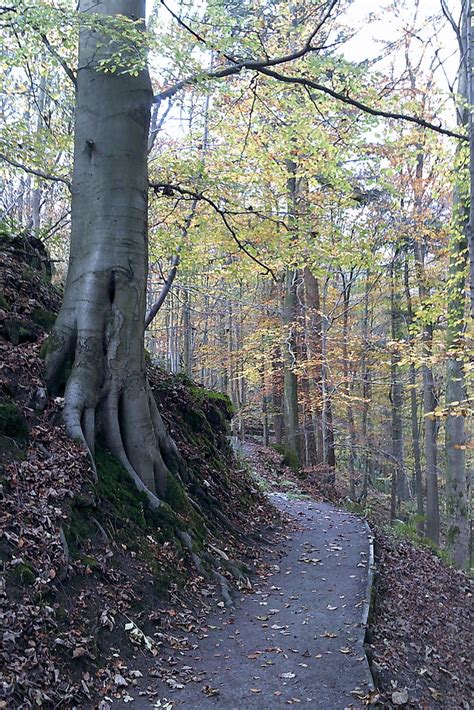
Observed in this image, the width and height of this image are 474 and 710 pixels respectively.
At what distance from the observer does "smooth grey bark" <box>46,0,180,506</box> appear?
6160 mm

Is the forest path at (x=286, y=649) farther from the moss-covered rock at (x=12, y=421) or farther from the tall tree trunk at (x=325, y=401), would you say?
the tall tree trunk at (x=325, y=401)

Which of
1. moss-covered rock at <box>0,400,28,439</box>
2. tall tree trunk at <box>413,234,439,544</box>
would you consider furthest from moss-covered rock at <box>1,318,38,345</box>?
tall tree trunk at <box>413,234,439,544</box>

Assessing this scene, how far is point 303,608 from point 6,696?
369 cm

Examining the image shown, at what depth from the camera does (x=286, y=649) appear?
16.3ft

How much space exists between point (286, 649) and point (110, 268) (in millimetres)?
4416

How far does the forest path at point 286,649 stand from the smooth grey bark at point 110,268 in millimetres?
1740

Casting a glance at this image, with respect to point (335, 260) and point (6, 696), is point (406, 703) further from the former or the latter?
point (335, 260)

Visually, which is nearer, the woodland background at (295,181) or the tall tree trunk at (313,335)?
the woodland background at (295,181)

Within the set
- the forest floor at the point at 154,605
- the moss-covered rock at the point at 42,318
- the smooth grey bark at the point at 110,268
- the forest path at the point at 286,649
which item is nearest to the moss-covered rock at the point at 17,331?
the forest floor at the point at 154,605

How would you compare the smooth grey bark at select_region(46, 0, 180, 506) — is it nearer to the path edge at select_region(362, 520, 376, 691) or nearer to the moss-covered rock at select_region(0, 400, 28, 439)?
the moss-covered rock at select_region(0, 400, 28, 439)

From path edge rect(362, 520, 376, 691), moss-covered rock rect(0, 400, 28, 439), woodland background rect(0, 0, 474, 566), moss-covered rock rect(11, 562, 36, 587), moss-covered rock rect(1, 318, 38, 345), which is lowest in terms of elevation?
path edge rect(362, 520, 376, 691)

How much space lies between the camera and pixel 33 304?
7.27 m

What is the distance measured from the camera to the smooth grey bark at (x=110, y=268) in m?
6.16

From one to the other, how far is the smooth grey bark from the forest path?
1.74 meters
